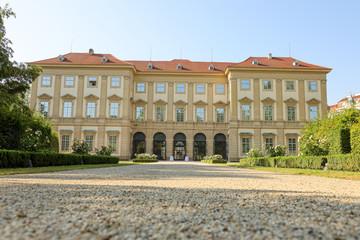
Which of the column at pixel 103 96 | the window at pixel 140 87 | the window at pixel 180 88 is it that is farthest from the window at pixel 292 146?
the column at pixel 103 96

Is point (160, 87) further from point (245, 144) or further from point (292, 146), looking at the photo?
point (292, 146)

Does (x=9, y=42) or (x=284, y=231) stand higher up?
(x=9, y=42)

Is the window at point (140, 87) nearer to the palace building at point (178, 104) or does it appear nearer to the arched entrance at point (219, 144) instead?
the palace building at point (178, 104)

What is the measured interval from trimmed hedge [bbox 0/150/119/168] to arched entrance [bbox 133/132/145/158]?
64.4 ft

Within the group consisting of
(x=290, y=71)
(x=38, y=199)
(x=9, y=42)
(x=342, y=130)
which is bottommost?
(x=38, y=199)

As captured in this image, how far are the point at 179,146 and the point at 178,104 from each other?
5608mm

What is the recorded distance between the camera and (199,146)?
121ft

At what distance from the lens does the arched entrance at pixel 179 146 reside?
36.5 meters

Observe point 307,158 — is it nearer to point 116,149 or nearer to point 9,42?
point 9,42

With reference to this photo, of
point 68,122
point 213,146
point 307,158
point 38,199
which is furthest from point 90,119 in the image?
point 38,199

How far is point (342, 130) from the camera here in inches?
510

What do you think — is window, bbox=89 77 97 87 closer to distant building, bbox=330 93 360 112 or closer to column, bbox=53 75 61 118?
column, bbox=53 75 61 118

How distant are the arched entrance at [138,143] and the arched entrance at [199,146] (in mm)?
7025

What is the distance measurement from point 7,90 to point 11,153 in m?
7.17
